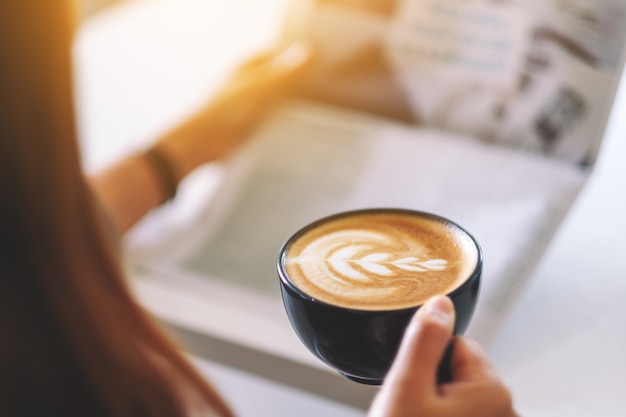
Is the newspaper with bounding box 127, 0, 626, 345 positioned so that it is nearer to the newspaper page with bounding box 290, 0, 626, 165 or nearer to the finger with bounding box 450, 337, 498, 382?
the newspaper page with bounding box 290, 0, 626, 165

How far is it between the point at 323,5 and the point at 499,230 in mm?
337

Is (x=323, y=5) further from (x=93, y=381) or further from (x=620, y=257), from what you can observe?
(x=93, y=381)

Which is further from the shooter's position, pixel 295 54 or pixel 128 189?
pixel 295 54

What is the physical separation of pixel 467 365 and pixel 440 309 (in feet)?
0.09

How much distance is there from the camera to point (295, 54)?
2.54 ft

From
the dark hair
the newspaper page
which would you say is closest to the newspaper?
the newspaper page

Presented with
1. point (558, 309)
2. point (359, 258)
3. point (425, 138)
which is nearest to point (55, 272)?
point (359, 258)

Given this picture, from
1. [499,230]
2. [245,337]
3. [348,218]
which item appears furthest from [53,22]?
[499,230]

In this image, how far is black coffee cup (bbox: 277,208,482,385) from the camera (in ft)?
0.88

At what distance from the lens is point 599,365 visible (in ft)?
1.37

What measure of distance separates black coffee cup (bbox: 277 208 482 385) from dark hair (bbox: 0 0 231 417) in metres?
0.11

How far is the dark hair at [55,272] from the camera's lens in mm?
286

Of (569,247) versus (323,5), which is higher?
(323,5)

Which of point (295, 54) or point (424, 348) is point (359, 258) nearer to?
point (424, 348)
